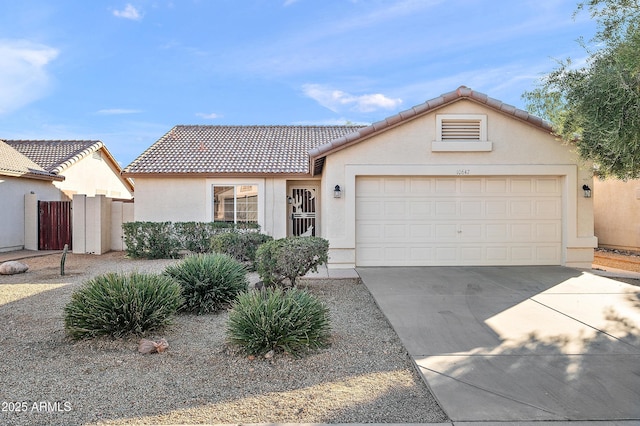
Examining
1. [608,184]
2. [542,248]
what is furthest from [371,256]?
[608,184]

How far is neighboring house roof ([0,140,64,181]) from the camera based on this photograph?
15894mm

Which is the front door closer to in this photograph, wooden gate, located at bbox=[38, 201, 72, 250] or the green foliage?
the green foliage

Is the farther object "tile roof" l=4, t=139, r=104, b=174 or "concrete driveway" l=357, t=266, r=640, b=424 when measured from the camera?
"tile roof" l=4, t=139, r=104, b=174

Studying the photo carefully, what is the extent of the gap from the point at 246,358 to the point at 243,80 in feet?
61.6

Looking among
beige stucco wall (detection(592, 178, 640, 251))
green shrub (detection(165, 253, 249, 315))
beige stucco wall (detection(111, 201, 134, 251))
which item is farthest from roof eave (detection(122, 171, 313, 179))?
beige stucco wall (detection(592, 178, 640, 251))

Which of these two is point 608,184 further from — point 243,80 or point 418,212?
point 243,80

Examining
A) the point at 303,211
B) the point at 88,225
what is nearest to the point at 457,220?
the point at 303,211

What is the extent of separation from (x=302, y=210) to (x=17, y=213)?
11.6 m

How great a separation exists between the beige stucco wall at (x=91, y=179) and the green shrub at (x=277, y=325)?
60.6 feet

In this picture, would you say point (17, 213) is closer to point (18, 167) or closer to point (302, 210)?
point (18, 167)

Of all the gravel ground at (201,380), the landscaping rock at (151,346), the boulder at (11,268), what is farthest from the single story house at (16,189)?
the landscaping rock at (151,346)

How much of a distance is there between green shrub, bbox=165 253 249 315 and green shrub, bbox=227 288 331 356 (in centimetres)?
182

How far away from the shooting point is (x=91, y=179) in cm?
2275

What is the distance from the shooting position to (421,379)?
14.2 ft
